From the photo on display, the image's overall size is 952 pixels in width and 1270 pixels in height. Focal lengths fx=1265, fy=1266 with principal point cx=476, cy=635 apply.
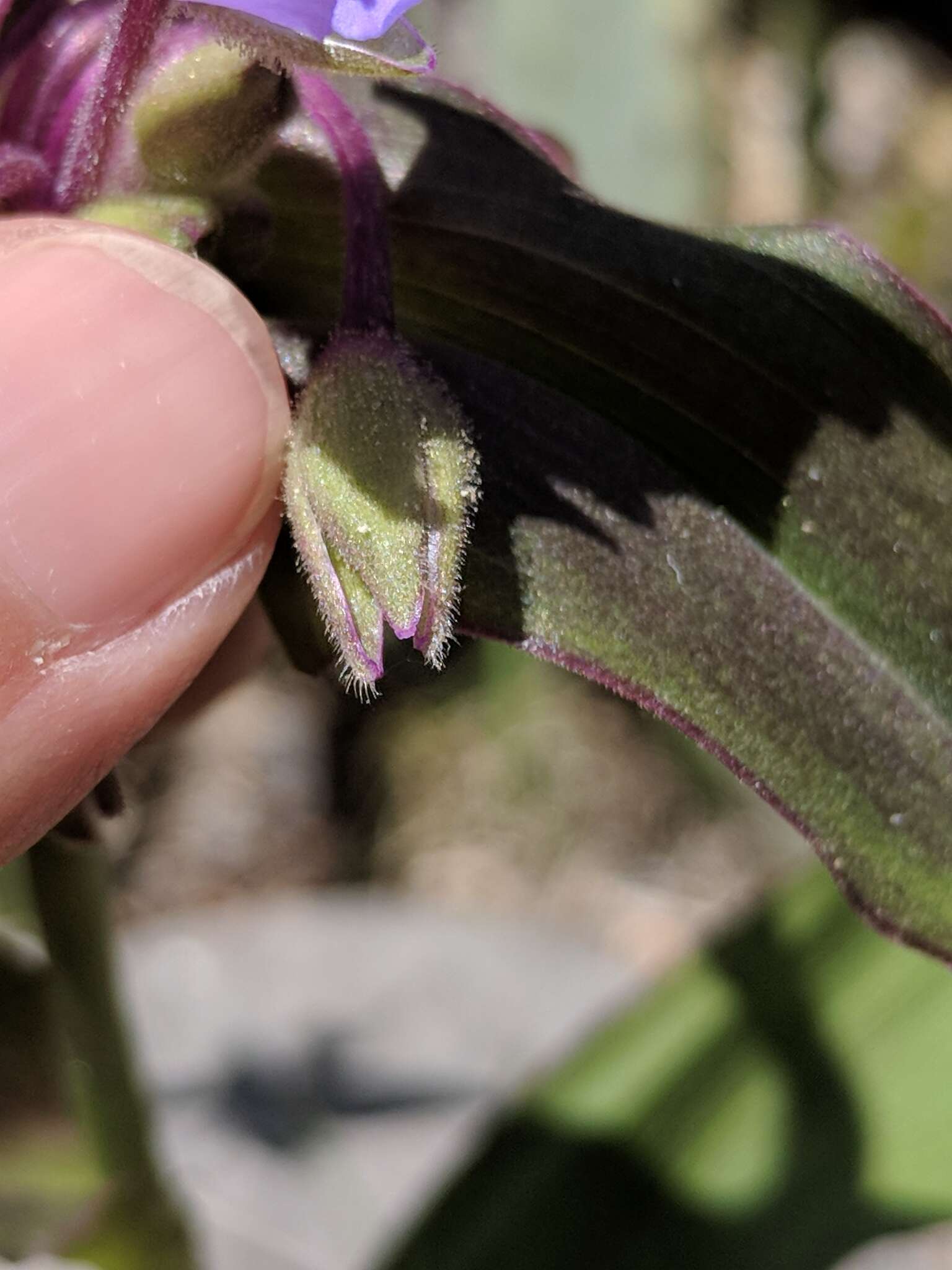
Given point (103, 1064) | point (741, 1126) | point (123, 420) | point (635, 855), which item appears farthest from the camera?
point (635, 855)

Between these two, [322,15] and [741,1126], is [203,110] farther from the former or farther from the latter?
[741,1126]

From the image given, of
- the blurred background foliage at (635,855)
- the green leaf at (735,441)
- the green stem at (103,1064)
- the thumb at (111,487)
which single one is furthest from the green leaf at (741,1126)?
the thumb at (111,487)

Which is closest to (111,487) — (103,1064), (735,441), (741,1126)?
(735,441)

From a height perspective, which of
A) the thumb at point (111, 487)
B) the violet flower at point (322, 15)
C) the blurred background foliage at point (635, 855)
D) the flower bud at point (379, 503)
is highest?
the violet flower at point (322, 15)

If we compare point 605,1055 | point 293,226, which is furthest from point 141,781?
point 293,226

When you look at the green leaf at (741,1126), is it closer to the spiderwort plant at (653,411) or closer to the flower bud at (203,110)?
the spiderwort plant at (653,411)

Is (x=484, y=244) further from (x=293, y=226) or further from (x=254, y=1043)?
(x=254, y=1043)
